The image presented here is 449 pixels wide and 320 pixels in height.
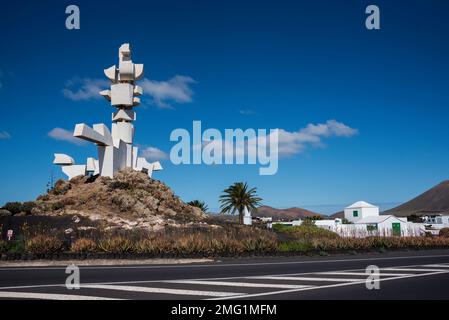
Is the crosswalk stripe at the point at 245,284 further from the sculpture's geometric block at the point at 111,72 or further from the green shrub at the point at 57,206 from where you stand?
the sculpture's geometric block at the point at 111,72

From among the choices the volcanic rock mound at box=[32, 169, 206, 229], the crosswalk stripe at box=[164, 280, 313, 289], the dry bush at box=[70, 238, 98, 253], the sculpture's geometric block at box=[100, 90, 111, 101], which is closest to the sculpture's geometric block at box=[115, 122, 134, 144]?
the sculpture's geometric block at box=[100, 90, 111, 101]

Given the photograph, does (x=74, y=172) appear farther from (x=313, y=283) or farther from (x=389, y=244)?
(x=313, y=283)

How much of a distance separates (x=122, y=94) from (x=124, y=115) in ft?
6.82

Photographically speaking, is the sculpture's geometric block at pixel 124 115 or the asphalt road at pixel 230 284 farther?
the sculpture's geometric block at pixel 124 115

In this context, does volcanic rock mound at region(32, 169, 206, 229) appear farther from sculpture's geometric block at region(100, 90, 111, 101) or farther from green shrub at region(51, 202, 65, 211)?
sculpture's geometric block at region(100, 90, 111, 101)

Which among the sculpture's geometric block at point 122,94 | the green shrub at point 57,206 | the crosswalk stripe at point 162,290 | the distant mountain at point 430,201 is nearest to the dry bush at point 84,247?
the crosswalk stripe at point 162,290

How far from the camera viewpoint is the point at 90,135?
31922 mm

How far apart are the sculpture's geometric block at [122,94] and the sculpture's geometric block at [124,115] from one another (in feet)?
2.63

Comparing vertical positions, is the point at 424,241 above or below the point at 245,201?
below

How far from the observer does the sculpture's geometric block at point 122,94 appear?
39594 mm

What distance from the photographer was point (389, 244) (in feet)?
80.8

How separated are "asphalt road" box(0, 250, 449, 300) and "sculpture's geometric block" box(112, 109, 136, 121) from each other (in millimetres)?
27156

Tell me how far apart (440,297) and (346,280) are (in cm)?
283
